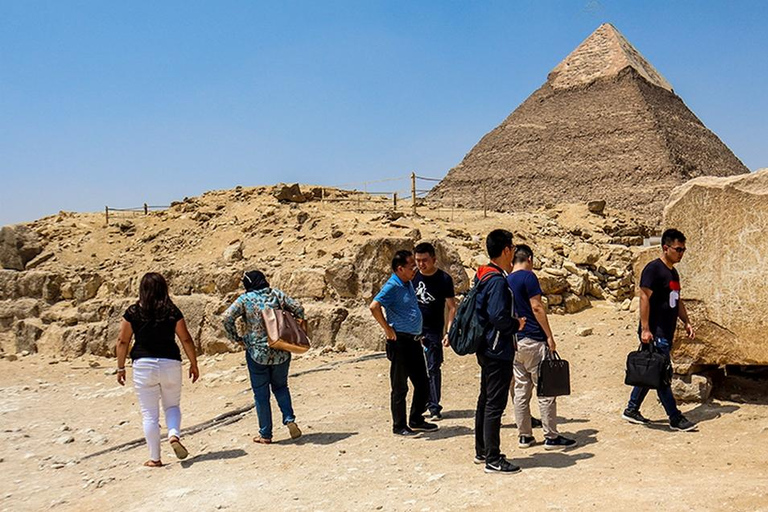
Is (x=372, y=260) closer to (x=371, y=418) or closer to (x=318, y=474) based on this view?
(x=371, y=418)

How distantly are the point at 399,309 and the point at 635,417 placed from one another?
1.91 meters

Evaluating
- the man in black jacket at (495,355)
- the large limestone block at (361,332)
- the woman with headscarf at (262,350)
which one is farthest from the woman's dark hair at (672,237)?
the large limestone block at (361,332)

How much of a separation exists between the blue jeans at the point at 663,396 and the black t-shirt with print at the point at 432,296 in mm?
1567

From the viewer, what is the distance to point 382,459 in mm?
4742

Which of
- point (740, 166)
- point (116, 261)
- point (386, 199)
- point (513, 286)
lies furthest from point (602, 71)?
point (513, 286)

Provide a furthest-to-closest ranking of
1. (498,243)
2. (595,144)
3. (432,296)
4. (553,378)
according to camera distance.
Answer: (595,144)
(432,296)
(553,378)
(498,243)

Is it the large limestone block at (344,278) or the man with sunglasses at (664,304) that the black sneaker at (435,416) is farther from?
the large limestone block at (344,278)

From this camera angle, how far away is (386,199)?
1908 centimetres

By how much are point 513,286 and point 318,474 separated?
1.74 meters

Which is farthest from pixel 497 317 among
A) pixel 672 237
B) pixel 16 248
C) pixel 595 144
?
pixel 595 144

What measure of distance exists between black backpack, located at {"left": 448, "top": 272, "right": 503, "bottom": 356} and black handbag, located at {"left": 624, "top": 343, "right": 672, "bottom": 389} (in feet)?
4.68

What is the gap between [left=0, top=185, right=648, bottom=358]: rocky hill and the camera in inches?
372

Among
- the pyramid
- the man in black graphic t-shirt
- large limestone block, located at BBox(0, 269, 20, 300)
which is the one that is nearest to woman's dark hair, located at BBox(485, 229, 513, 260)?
the man in black graphic t-shirt

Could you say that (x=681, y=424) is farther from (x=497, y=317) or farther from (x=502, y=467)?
(x=497, y=317)
